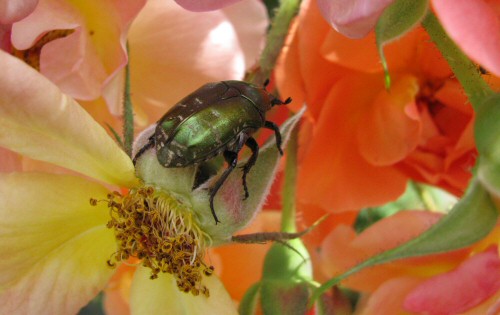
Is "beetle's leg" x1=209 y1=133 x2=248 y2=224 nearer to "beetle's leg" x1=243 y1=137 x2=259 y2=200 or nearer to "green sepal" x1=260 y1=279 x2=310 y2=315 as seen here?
"beetle's leg" x1=243 y1=137 x2=259 y2=200

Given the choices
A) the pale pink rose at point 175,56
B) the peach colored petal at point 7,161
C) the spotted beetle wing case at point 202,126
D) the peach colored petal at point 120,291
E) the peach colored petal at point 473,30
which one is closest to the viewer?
the peach colored petal at point 473,30

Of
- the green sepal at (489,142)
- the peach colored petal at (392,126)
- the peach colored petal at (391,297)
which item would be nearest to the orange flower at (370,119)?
the peach colored petal at (392,126)

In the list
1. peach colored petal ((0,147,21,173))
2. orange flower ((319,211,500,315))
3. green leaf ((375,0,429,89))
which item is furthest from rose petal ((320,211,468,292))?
peach colored petal ((0,147,21,173))

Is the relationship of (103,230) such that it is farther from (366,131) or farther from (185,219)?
(366,131)

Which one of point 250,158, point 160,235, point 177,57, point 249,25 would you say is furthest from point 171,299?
point 249,25

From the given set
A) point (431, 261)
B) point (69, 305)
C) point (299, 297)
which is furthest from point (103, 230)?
point (431, 261)

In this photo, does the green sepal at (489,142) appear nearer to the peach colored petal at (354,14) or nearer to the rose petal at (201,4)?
the peach colored petal at (354,14)

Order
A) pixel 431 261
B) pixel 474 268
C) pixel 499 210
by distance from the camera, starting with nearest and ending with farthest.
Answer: pixel 499 210, pixel 474 268, pixel 431 261
